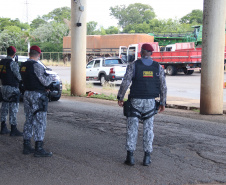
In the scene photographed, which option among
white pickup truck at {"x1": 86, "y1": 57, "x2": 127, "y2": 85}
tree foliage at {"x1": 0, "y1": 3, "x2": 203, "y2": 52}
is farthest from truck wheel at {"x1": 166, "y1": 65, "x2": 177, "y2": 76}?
tree foliage at {"x1": 0, "y1": 3, "x2": 203, "y2": 52}

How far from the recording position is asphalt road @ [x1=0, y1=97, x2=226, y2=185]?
5137mm

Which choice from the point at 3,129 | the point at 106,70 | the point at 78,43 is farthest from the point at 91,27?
the point at 3,129

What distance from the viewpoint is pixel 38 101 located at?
6.16m

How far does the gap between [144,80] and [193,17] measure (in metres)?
86.6

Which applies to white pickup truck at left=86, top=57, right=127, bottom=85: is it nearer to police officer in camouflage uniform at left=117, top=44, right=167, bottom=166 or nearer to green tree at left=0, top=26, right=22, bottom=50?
police officer in camouflage uniform at left=117, top=44, right=167, bottom=166

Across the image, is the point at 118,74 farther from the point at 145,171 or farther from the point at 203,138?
the point at 145,171

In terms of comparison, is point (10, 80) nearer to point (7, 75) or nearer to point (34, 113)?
point (7, 75)

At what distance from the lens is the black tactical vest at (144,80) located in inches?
223

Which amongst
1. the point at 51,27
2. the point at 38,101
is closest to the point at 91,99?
the point at 38,101

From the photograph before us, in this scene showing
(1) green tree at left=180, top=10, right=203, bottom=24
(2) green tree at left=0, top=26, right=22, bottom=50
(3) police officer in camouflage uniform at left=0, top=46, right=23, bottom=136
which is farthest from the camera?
(1) green tree at left=180, top=10, right=203, bottom=24

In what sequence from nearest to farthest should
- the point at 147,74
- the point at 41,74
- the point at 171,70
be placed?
the point at 147,74 < the point at 41,74 < the point at 171,70

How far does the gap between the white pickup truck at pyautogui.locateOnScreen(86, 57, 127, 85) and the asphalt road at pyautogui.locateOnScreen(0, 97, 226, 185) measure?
12.2 m

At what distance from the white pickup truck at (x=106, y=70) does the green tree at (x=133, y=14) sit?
91.8 meters

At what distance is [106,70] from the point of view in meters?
22.5
